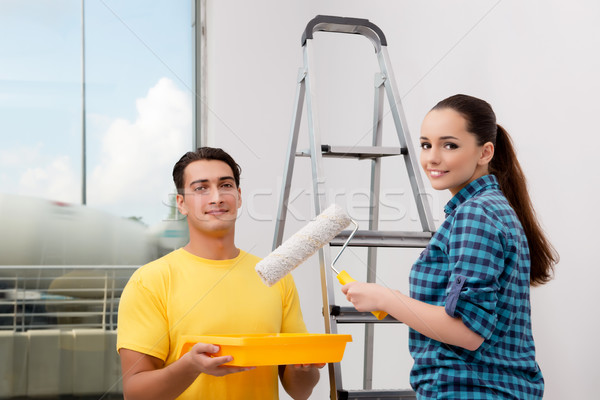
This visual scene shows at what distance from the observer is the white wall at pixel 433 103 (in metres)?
1.51

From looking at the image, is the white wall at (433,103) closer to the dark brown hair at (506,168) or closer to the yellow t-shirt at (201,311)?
the dark brown hair at (506,168)

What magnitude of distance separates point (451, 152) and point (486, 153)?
0.08 metres

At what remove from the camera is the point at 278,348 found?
1259 millimetres

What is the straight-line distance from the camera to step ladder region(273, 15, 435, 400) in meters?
1.60

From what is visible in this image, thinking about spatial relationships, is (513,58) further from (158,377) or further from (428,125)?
(158,377)

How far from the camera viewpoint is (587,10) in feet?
4.87

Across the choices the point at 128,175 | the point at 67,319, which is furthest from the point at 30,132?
the point at 67,319

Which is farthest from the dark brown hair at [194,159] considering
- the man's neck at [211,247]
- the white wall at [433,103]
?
the white wall at [433,103]

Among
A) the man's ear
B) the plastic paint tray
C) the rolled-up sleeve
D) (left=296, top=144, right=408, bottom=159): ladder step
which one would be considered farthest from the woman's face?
(left=296, top=144, right=408, bottom=159): ladder step

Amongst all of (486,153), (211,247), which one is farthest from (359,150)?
(486,153)

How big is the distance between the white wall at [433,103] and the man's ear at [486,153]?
0.38 m

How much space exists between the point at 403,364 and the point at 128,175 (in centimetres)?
151

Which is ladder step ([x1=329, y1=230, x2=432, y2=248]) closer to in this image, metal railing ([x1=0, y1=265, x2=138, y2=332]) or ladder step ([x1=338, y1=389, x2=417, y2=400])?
ladder step ([x1=338, y1=389, x2=417, y2=400])

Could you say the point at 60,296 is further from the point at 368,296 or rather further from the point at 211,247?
the point at 368,296
